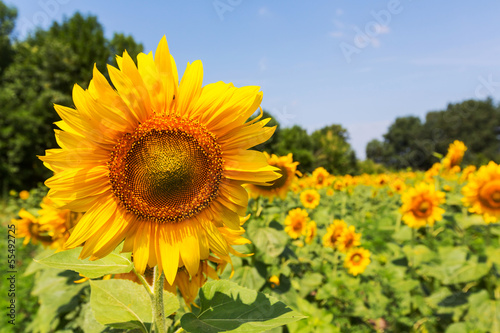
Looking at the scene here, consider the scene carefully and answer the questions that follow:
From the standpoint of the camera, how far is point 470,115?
160ft

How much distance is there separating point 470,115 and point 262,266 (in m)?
57.8

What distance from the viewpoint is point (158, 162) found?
1.07 meters

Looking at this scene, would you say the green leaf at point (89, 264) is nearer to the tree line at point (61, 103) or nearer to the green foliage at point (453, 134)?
the tree line at point (61, 103)

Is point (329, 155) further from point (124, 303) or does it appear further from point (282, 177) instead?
point (124, 303)

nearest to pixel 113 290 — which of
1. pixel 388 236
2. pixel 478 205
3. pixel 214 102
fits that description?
pixel 214 102

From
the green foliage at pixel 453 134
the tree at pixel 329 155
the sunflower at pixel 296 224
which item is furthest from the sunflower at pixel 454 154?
the green foliage at pixel 453 134

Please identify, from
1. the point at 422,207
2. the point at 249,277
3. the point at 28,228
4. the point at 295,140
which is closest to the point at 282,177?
the point at 249,277

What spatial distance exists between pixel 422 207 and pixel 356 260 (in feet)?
3.76

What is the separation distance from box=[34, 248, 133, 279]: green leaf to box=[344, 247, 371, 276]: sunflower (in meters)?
3.72

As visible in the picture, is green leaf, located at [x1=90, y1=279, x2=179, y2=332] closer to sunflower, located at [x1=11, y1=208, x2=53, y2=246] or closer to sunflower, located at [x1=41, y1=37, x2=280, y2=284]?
sunflower, located at [x1=41, y1=37, x2=280, y2=284]

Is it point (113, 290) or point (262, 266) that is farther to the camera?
point (262, 266)

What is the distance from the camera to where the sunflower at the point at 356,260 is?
4199 millimetres

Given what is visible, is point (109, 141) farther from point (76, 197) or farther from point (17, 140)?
point (17, 140)

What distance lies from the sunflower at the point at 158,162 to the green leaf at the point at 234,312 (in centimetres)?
16
